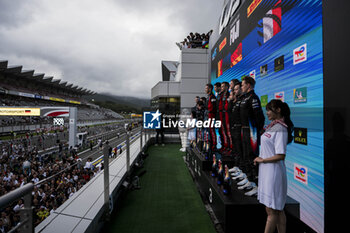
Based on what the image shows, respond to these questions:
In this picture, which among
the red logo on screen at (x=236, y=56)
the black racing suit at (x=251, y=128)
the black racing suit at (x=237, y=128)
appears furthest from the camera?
the red logo on screen at (x=236, y=56)

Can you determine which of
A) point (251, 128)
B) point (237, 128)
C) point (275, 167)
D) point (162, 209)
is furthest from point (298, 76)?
point (162, 209)

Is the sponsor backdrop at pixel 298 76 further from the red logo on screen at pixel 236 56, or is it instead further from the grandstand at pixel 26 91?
the grandstand at pixel 26 91

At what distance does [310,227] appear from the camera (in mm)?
2266

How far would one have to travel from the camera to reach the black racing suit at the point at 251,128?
254 centimetres

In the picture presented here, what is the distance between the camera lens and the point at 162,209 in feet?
10.3

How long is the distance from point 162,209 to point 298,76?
3.00 metres

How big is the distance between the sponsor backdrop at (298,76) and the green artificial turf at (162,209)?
142cm

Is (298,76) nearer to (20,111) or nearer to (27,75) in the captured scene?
(20,111)

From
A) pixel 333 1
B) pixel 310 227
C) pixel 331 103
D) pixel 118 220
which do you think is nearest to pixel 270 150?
pixel 331 103

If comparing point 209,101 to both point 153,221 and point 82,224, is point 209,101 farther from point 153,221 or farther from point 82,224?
point 82,224

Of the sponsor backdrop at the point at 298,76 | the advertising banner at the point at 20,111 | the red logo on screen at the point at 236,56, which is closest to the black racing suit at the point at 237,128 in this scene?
the sponsor backdrop at the point at 298,76

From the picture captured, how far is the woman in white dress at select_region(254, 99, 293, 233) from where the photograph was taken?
1.64 m

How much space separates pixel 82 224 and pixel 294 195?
113 inches

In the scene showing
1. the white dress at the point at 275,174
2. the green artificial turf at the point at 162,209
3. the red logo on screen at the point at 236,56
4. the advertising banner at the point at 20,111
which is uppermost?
the red logo on screen at the point at 236,56
